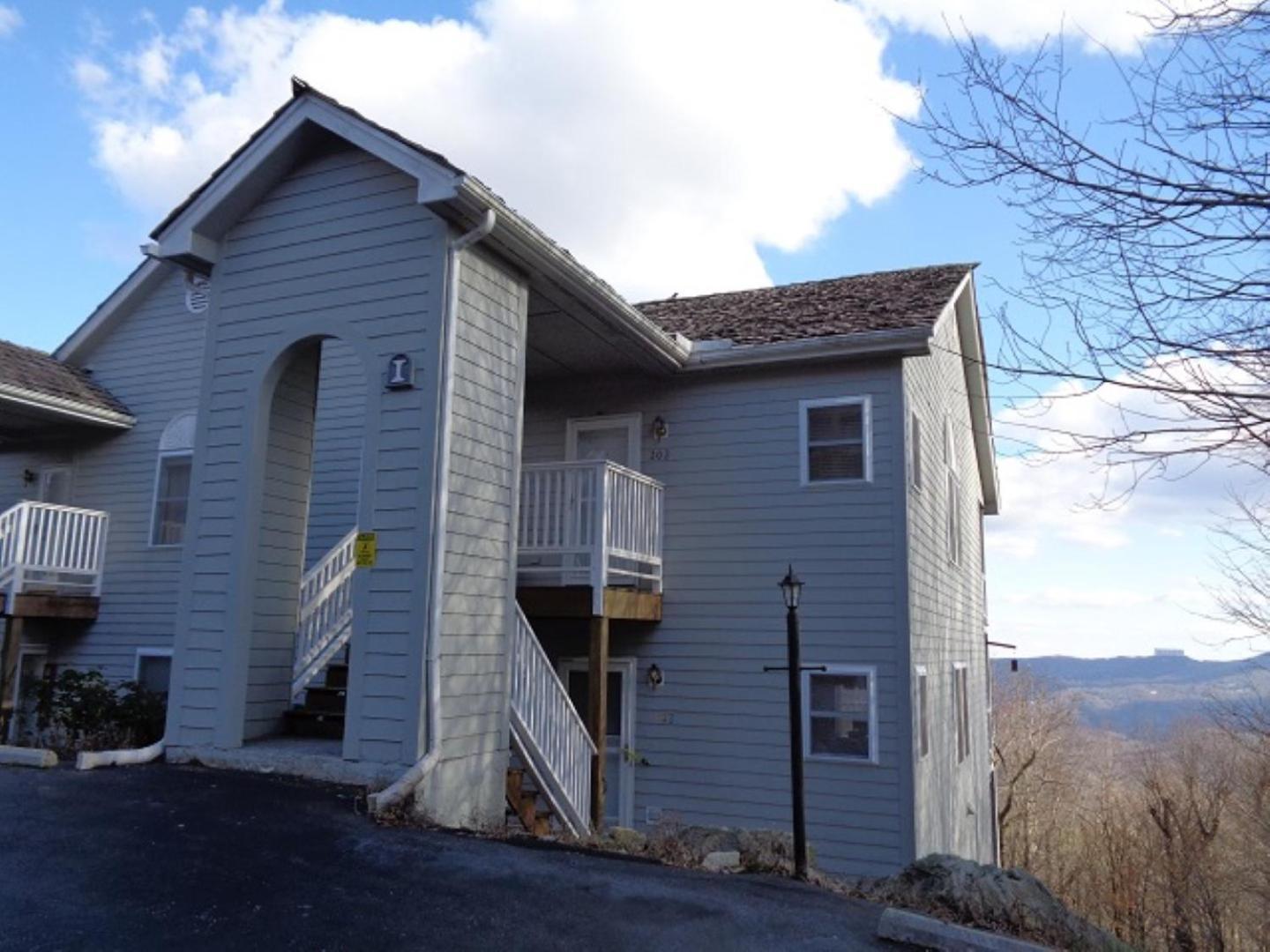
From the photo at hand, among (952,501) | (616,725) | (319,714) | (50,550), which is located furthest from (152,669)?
(952,501)

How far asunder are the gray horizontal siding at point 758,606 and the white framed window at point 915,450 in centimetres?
45

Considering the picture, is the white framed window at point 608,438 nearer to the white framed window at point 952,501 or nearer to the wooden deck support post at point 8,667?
the white framed window at point 952,501

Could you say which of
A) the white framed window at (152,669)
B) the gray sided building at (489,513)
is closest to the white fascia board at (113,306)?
the gray sided building at (489,513)

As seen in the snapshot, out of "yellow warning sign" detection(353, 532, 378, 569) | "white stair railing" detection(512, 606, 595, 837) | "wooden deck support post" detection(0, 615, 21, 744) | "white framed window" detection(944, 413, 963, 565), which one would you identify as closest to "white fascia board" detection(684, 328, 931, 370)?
"white stair railing" detection(512, 606, 595, 837)

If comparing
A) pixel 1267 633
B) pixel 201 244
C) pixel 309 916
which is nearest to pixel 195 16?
pixel 201 244

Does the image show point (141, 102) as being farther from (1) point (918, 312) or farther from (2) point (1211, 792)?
(2) point (1211, 792)

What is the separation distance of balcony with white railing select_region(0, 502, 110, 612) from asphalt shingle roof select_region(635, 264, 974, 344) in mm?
8795

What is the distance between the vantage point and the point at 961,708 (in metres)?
14.4

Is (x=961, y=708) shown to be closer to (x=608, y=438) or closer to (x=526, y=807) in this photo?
(x=608, y=438)

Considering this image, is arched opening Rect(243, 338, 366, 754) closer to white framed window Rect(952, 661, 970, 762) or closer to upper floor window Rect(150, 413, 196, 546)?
upper floor window Rect(150, 413, 196, 546)

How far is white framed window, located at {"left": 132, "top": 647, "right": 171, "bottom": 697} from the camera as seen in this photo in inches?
511

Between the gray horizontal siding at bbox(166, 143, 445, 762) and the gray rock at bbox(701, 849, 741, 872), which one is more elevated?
the gray horizontal siding at bbox(166, 143, 445, 762)

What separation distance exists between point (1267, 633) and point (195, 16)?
11.9 metres

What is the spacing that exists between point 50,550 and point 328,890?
10356 millimetres
